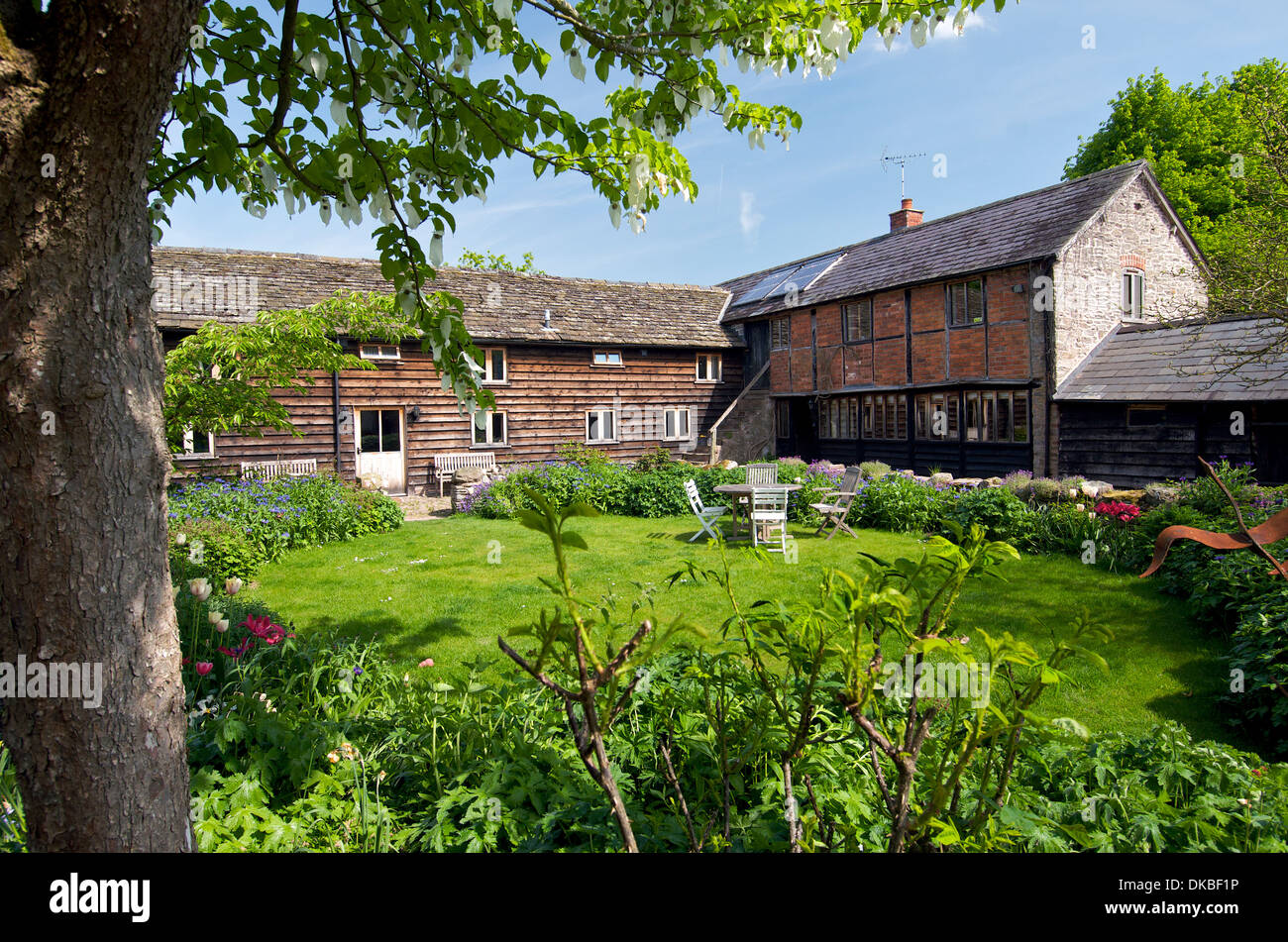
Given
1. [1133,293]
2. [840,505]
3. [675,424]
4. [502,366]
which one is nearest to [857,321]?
[1133,293]

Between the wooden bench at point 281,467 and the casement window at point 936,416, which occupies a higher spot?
the casement window at point 936,416

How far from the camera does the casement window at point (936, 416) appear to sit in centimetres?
1997

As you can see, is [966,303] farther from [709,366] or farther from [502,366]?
[502,366]

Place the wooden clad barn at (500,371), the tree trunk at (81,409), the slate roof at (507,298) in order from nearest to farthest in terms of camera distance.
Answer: the tree trunk at (81,409)
the wooden clad barn at (500,371)
the slate roof at (507,298)

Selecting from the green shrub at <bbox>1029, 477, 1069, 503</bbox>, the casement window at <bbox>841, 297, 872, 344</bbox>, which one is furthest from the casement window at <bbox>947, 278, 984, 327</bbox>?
the green shrub at <bbox>1029, 477, 1069, 503</bbox>

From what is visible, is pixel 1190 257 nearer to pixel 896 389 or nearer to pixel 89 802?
pixel 896 389

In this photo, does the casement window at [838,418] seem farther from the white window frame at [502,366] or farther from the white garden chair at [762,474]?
the white window frame at [502,366]

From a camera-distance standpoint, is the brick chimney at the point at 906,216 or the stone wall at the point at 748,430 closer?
the stone wall at the point at 748,430

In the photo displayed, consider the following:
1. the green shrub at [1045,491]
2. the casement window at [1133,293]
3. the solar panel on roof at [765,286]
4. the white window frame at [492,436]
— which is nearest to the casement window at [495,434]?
the white window frame at [492,436]

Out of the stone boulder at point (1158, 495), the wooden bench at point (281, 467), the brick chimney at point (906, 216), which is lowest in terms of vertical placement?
the stone boulder at point (1158, 495)

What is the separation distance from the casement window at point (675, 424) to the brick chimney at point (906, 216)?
11.1m

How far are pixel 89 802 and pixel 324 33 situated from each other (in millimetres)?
2887

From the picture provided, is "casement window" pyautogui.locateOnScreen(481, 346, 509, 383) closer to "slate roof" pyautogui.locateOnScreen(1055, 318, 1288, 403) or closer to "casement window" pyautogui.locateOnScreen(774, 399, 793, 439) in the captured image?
"casement window" pyautogui.locateOnScreen(774, 399, 793, 439)
